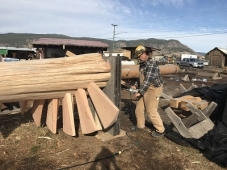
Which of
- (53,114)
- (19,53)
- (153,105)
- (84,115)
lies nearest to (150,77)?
(153,105)

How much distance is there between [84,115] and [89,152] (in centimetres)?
56

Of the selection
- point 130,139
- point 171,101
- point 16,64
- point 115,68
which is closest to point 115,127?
point 130,139

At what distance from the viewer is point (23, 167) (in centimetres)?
306

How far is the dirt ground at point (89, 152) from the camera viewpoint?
126 inches

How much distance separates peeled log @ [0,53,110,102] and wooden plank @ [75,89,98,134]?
0.14 metres

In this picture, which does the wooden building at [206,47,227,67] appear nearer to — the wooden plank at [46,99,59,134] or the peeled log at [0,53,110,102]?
the peeled log at [0,53,110,102]

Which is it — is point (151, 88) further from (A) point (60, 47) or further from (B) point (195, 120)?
→ (A) point (60, 47)

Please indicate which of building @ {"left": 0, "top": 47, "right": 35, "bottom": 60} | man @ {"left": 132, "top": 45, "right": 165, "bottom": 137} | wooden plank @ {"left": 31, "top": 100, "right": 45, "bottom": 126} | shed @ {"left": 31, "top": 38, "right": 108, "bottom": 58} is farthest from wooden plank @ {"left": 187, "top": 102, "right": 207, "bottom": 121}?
building @ {"left": 0, "top": 47, "right": 35, "bottom": 60}

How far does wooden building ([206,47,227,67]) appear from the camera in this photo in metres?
48.0

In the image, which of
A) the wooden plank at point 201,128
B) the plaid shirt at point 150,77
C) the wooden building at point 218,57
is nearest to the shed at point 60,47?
the plaid shirt at point 150,77

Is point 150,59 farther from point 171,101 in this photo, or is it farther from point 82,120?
point 82,120

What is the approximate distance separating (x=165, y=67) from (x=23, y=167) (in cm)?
995

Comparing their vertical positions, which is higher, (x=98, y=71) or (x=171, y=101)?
(x=98, y=71)

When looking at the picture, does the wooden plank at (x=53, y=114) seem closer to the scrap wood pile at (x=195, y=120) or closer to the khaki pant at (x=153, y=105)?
the khaki pant at (x=153, y=105)
